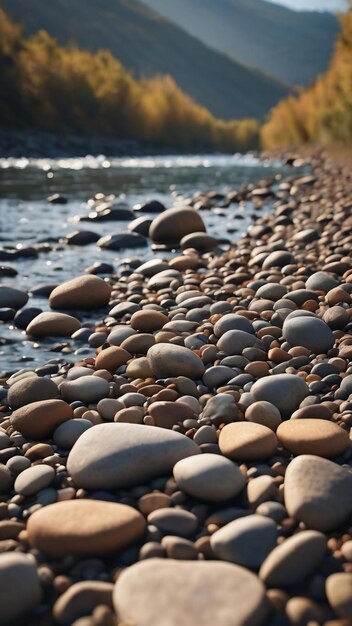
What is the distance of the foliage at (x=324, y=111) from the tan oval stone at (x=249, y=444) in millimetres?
16307

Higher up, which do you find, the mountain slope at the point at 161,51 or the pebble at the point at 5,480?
the mountain slope at the point at 161,51

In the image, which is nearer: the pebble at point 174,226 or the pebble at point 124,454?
the pebble at point 124,454

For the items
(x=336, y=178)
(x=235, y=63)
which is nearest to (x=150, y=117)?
(x=336, y=178)

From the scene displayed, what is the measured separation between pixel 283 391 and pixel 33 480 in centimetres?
108

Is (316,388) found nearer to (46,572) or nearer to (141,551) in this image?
(141,551)

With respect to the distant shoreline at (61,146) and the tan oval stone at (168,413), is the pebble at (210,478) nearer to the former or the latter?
the tan oval stone at (168,413)

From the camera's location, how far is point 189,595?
1624 mm

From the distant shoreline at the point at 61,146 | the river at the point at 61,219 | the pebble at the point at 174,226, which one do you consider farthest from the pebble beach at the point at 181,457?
the distant shoreline at the point at 61,146

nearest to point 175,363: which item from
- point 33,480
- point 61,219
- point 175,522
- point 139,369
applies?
point 139,369

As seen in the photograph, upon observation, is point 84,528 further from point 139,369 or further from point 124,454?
point 139,369

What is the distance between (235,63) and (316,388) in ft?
543

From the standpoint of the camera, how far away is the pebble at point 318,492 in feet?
6.48

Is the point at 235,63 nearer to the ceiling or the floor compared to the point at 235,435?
nearer to the ceiling

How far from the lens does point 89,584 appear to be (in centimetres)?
171
